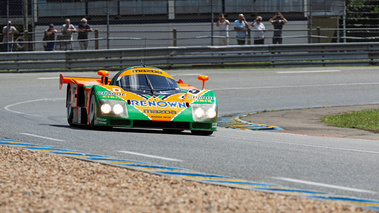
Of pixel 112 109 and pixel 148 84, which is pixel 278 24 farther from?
pixel 112 109

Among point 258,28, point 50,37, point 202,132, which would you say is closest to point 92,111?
point 202,132

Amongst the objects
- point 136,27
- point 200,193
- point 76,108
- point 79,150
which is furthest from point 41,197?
point 136,27

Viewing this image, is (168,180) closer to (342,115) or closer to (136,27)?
(342,115)

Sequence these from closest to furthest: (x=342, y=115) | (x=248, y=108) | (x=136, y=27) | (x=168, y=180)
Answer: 1. (x=168, y=180)
2. (x=342, y=115)
3. (x=248, y=108)
4. (x=136, y=27)

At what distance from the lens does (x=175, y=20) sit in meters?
28.5

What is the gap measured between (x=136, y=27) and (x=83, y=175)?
20.1 m

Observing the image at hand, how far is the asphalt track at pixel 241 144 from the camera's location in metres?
7.46

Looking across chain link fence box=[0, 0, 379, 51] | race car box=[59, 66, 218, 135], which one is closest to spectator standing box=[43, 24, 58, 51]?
chain link fence box=[0, 0, 379, 51]

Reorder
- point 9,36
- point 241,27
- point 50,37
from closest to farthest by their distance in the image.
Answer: point 9,36, point 50,37, point 241,27

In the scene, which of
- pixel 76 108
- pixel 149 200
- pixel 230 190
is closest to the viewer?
pixel 149 200

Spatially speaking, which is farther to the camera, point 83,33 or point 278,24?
point 278,24

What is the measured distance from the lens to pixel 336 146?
1040cm

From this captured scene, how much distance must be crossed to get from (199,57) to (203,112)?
14823 mm

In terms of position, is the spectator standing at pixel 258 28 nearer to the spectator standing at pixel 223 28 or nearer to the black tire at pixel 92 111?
the spectator standing at pixel 223 28
